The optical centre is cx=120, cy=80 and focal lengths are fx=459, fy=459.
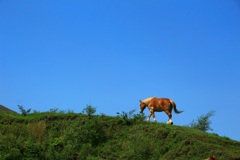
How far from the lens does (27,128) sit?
20078 millimetres

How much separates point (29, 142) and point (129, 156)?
3.94 m

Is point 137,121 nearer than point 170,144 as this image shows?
No

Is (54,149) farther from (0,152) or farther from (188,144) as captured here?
(188,144)

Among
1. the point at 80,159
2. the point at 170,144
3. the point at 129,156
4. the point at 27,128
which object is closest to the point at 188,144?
the point at 170,144

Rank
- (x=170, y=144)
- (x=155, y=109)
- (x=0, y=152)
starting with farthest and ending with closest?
1. (x=155, y=109)
2. (x=170, y=144)
3. (x=0, y=152)

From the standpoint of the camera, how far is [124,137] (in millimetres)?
19422

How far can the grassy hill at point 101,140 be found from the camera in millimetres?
17234

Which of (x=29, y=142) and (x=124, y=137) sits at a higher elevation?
(x=124, y=137)

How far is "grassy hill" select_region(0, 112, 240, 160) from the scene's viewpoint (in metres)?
17.2

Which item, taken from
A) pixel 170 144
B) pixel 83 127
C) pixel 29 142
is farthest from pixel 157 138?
pixel 29 142

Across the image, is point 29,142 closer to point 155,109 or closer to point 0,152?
point 0,152

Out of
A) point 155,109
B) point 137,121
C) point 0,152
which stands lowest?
point 0,152

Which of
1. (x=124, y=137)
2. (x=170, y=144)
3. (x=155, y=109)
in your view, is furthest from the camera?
(x=155, y=109)

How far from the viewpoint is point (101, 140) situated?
19.4m
